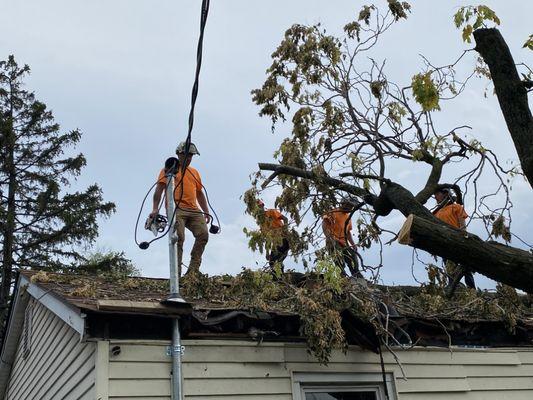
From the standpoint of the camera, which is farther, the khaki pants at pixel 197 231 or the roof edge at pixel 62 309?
the khaki pants at pixel 197 231

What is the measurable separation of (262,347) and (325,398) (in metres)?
0.95

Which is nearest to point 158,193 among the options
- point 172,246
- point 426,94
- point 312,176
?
point 172,246

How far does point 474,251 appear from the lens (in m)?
4.79

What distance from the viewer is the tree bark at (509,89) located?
5016 millimetres

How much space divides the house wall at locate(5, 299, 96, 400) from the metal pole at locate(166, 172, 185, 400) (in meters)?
0.73

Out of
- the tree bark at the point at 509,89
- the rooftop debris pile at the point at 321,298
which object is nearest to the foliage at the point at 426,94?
the tree bark at the point at 509,89

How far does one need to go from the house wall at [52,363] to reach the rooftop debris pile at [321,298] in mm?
557

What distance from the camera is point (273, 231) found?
6.86 metres

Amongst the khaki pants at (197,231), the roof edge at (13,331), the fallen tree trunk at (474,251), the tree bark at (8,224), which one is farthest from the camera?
the tree bark at (8,224)

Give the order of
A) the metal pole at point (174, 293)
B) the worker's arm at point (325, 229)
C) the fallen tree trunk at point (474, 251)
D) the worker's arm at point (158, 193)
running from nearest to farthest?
the fallen tree trunk at point (474, 251)
the metal pole at point (174, 293)
the worker's arm at point (325, 229)
the worker's arm at point (158, 193)

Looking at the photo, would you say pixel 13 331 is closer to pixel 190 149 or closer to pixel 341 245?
pixel 190 149

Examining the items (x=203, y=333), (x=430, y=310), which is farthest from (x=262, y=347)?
(x=430, y=310)

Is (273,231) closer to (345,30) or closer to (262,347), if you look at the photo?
(262,347)

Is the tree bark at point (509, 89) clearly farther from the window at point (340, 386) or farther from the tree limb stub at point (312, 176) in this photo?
the window at point (340, 386)
